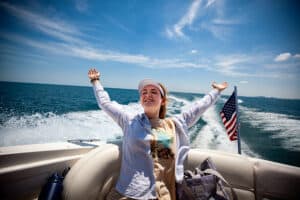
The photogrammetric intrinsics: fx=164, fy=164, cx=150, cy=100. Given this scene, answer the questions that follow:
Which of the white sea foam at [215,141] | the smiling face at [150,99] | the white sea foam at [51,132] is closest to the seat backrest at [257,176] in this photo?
the smiling face at [150,99]

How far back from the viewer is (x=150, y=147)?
129 cm

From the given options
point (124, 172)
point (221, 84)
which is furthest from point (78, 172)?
point (221, 84)

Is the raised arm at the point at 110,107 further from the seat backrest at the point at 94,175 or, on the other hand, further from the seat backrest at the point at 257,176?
the seat backrest at the point at 257,176

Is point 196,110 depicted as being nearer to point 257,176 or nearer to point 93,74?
point 257,176

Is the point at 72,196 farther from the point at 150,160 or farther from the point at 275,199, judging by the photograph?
the point at 275,199

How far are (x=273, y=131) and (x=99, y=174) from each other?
976 cm

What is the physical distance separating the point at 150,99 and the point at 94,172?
755mm

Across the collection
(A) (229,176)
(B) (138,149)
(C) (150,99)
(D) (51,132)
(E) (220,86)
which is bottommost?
(D) (51,132)

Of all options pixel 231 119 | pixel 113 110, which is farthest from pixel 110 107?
pixel 231 119

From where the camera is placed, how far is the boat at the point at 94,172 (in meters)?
1.23

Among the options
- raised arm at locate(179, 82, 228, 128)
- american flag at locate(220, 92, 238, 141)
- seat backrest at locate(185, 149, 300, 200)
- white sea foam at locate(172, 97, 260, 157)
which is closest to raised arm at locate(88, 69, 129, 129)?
raised arm at locate(179, 82, 228, 128)

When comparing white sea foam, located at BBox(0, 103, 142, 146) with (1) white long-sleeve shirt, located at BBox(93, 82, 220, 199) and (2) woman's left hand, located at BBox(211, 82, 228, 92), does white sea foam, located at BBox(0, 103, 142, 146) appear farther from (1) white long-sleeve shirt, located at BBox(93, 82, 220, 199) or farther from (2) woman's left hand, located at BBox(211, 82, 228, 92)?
(2) woman's left hand, located at BBox(211, 82, 228, 92)

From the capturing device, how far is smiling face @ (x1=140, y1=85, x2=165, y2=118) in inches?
57.2

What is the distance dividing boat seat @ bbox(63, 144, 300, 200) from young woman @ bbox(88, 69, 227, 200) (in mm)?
138
